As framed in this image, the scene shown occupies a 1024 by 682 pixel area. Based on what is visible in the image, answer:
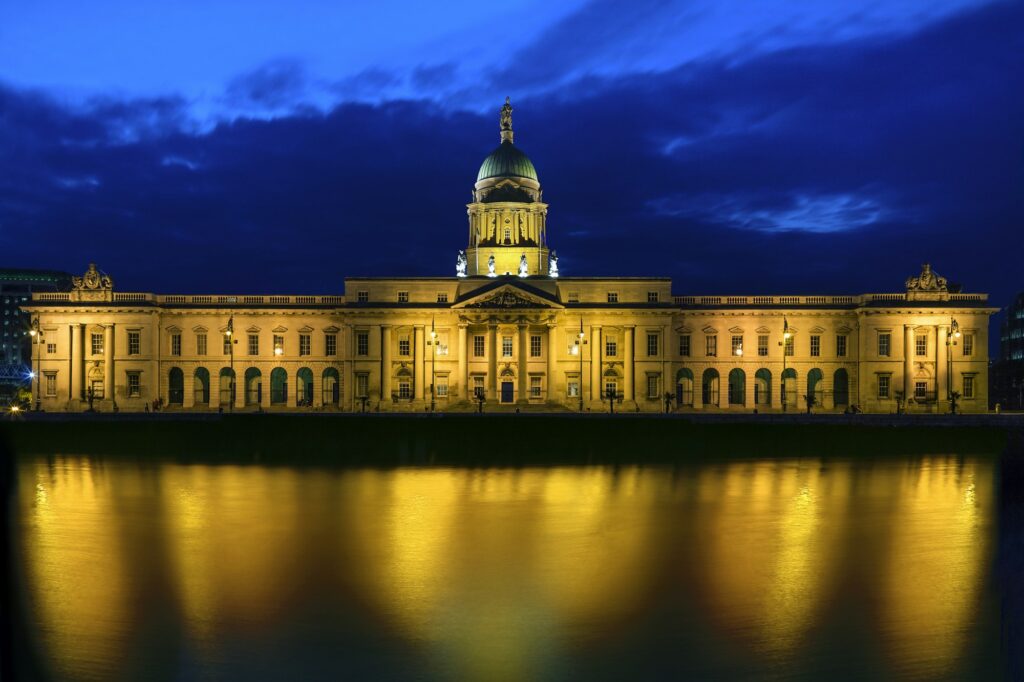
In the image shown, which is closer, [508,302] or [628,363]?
[508,302]

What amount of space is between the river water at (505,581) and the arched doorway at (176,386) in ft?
153

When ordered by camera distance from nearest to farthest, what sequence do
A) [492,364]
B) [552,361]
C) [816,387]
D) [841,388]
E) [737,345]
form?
1. [492,364]
2. [552,361]
3. [816,387]
4. [737,345]
5. [841,388]

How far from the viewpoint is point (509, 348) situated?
266 feet

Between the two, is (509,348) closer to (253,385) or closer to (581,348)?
(581,348)

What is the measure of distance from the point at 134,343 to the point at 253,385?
10172 millimetres

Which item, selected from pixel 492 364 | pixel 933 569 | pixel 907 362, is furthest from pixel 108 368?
pixel 933 569

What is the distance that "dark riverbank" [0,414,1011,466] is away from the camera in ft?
172

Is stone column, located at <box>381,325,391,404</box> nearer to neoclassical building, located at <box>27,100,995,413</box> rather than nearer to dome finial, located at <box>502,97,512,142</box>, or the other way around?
neoclassical building, located at <box>27,100,995,413</box>

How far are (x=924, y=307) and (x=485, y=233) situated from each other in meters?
37.9

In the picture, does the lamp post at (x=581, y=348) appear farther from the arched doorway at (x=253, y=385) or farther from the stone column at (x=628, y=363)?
the arched doorway at (x=253, y=385)

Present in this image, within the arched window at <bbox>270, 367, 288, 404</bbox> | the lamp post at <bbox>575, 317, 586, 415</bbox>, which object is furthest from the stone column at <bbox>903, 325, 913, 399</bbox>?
the arched window at <bbox>270, 367, 288, 404</bbox>

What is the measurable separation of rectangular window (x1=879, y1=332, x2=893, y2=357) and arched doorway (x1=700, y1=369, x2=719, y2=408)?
13.4 meters

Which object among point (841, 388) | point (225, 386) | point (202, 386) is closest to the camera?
point (225, 386)

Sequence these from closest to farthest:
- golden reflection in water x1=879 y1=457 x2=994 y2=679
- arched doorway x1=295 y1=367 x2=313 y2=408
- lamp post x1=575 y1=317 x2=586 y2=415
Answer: golden reflection in water x1=879 y1=457 x2=994 y2=679 < lamp post x1=575 y1=317 x2=586 y2=415 < arched doorway x1=295 y1=367 x2=313 y2=408
